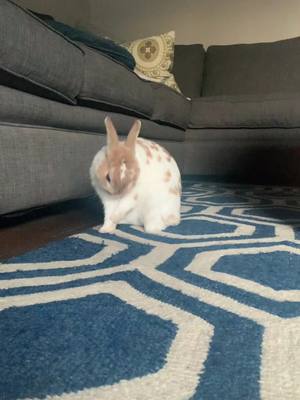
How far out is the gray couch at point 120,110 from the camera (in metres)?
0.96

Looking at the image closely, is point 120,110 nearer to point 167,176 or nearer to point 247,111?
point 167,176

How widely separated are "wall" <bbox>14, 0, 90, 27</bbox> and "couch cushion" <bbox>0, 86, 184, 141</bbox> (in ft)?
5.79

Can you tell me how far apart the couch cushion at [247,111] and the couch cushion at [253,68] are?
0.46 metres

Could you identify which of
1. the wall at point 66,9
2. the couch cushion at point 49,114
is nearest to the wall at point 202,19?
the wall at point 66,9

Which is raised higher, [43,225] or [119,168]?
[119,168]

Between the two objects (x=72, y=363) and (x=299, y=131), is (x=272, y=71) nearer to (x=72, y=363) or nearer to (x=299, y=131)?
(x=299, y=131)

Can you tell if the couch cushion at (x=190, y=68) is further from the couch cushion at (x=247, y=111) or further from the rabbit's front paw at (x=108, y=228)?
the rabbit's front paw at (x=108, y=228)

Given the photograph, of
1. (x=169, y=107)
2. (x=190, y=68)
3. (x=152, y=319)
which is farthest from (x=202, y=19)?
(x=152, y=319)

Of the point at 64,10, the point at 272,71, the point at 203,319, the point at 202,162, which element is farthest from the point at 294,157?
the point at 64,10

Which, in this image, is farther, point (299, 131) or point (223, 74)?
point (223, 74)

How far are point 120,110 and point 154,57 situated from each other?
132 centimetres

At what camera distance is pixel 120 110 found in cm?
148

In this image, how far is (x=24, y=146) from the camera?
3.24 feet

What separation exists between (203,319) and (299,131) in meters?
1.86
